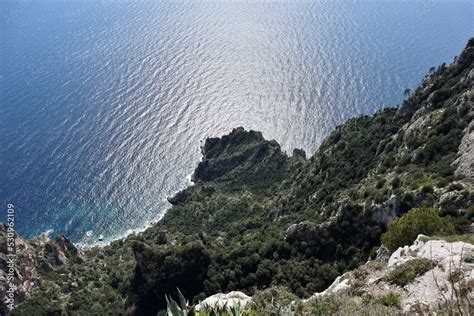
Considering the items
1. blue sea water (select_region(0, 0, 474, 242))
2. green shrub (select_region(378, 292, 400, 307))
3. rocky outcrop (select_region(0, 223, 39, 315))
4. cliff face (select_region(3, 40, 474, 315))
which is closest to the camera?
green shrub (select_region(378, 292, 400, 307))

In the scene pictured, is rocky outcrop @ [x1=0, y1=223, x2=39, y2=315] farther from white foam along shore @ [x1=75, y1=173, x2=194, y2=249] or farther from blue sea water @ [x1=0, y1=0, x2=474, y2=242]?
blue sea water @ [x1=0, y1=0, x2=474, y2=242]

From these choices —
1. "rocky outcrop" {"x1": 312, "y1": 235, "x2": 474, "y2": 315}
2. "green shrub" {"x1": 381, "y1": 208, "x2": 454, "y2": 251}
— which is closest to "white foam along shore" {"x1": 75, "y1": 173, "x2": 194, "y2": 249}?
"green shrub" {"x1": 381, "y1": 208, "x2": 454, "y2": 251}

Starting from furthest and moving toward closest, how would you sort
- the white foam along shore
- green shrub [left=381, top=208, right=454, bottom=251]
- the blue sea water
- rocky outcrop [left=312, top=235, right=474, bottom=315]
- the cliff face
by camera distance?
the blue sea water → the white foam along shore → the cliff face → green shrub [left=381, top=208, right=454, bottom=251] → rocky outcrop [left=312, top=235, right=474, bottom=315]

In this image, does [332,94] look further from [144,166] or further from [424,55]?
[144,166]

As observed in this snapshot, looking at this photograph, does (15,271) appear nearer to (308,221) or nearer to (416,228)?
(308,221)

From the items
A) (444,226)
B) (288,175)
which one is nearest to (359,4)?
(288,175)
